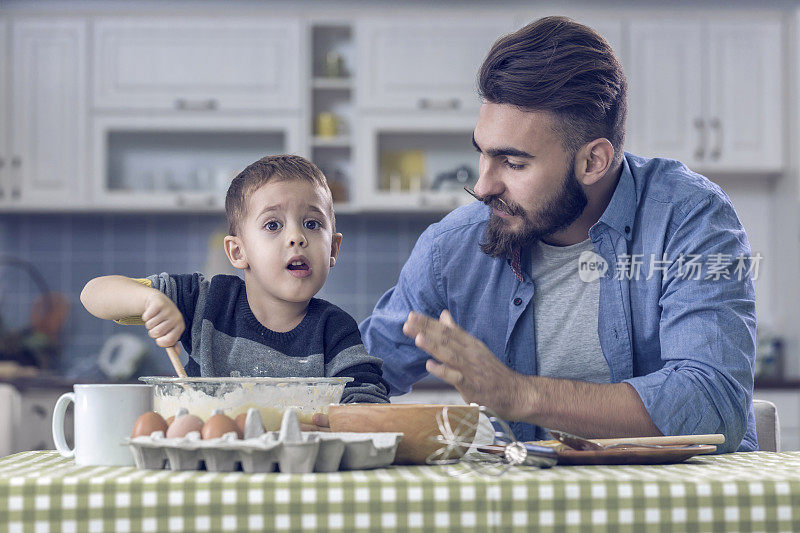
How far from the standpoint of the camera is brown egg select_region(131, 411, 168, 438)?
2.71 ft

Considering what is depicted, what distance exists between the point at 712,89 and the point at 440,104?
1239mm

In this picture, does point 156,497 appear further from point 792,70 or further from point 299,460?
point 792,70

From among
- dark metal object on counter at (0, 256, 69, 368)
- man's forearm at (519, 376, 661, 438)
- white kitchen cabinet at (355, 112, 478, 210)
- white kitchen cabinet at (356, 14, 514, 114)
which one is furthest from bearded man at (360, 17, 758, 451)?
dark metal object on counter at (0, 256, 69, 368)

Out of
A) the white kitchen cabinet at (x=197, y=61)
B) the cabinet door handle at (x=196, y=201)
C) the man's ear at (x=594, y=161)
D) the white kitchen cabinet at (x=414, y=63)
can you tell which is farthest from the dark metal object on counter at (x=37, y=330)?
the man's ear at (x=594, y=161)

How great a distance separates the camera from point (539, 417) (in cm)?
111

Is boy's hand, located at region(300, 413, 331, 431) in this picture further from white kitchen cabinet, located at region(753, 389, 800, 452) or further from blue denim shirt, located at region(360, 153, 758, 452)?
white kitchen cabinet, located at region(753, 389, 800, 452)

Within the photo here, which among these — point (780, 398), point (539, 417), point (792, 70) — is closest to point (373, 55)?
point (792, 70)

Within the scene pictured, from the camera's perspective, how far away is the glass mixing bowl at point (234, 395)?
2.91 ft

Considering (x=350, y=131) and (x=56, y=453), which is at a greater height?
(x=350, y=131)

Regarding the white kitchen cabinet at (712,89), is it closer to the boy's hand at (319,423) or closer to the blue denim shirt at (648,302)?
the blue denim shirt at (648,302)

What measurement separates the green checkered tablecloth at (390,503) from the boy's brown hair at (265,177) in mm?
627

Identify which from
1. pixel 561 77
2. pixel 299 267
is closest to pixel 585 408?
pixel 299 267

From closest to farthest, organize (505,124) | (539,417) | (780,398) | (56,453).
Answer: (56,453) < (539,417) < (505,124) < (780,398)

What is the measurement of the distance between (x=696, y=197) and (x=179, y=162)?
9.41 ft
